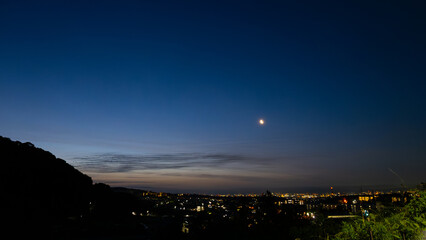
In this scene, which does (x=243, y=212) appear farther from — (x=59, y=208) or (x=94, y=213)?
(x=94, y=213)

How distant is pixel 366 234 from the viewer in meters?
4.33

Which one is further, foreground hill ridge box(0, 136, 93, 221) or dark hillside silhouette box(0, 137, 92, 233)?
foreground hill ridge box(0, 136, 93, 221)

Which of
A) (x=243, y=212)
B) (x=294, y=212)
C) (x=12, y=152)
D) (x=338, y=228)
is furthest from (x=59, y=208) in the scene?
(x=338, y=228)

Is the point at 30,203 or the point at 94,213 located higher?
the point at 30,203

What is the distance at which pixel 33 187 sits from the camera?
26172mm

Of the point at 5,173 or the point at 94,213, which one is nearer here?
the point at 5,173

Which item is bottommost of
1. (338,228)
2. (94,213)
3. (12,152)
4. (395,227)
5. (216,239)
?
(94,213)

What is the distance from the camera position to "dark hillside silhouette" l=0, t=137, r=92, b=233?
77.0 feet

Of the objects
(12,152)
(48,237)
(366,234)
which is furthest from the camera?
(12,152)

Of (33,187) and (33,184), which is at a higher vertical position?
(33,184)

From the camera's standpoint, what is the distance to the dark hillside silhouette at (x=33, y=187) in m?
23.5

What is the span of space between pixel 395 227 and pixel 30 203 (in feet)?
94.8

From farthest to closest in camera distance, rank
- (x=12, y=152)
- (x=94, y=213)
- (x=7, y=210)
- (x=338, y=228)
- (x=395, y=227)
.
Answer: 1. (x=94, y=213)
2. (x=12, y=152)
3. (x=7, y=210)
4. (x=338, y=228)
5. (x=395, y=227)

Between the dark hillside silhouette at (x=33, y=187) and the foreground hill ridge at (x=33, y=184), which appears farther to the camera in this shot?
the foreground hill ridge at (x=33, y=184)
